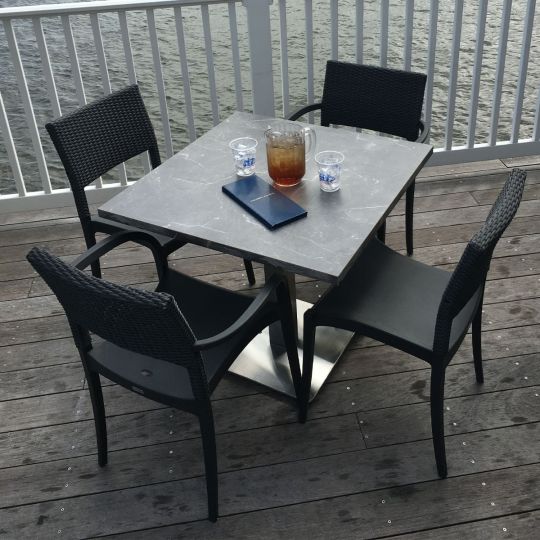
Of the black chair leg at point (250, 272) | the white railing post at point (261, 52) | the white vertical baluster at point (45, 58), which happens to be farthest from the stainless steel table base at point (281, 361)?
the white vertical baluster at point (45, 58)

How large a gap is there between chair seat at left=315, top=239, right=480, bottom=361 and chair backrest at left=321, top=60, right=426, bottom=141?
75 cm

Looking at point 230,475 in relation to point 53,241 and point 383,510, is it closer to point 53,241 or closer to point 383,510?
point 383,510

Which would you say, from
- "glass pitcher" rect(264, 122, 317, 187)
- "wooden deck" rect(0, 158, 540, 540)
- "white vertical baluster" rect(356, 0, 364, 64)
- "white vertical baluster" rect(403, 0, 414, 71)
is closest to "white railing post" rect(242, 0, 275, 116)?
"white vertical baluster" rect(356, 0, 364, 64)

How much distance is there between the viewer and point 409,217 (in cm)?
300

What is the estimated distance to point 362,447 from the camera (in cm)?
226

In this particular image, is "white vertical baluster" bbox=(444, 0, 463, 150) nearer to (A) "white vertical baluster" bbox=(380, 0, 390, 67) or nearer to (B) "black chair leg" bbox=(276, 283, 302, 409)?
(A) "white vertical baluster" bbox=(380, 0, 390, 67)

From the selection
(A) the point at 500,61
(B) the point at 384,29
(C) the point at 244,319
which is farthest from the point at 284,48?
(C) the point at 244,319

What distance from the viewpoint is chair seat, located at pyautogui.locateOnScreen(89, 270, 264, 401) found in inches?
74.9

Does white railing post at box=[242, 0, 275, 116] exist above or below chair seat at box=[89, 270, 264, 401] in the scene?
above

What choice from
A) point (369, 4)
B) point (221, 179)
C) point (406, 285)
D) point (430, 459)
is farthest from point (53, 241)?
point (369, 4)

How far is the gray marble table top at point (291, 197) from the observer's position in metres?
1.89

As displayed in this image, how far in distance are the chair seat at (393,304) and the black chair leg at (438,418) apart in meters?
0.07

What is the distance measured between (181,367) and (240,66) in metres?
2.23

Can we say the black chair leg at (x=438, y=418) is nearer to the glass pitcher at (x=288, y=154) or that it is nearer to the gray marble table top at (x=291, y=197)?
the gray marble table top at (x=291, y=197)
